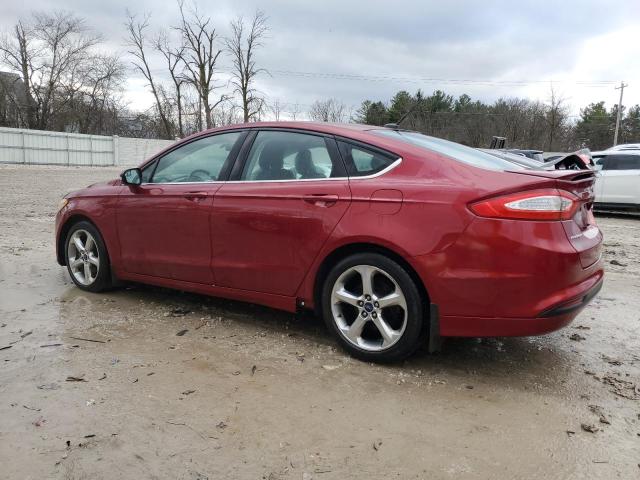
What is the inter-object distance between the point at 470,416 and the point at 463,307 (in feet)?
1.89

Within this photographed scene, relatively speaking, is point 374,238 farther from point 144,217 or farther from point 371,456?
point 144,217

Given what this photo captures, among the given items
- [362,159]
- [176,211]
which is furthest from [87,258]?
[362,159]

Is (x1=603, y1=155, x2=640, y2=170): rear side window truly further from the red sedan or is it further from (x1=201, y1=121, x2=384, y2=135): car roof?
(x1=201, y1=121, x2=384, y2=135): car roof

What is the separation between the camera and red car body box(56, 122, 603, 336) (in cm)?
280

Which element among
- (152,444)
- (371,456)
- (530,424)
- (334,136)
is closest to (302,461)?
(371,456)

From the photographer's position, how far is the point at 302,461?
7.52ft

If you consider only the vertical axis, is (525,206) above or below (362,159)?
below

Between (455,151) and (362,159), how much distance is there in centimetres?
65

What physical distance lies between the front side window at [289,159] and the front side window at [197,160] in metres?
0.27

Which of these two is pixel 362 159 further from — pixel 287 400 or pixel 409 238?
pixel 287 400

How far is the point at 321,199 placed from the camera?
3322 millimetres

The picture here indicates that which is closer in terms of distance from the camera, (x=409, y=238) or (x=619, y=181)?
(x=409, y=238)

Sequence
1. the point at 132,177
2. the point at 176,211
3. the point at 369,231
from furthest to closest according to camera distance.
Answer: the point at 132,177, the point at 176,211, the point at 369,231

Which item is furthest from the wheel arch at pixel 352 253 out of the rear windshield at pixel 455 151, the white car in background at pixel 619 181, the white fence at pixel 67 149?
the white fence at pixel 67 149
